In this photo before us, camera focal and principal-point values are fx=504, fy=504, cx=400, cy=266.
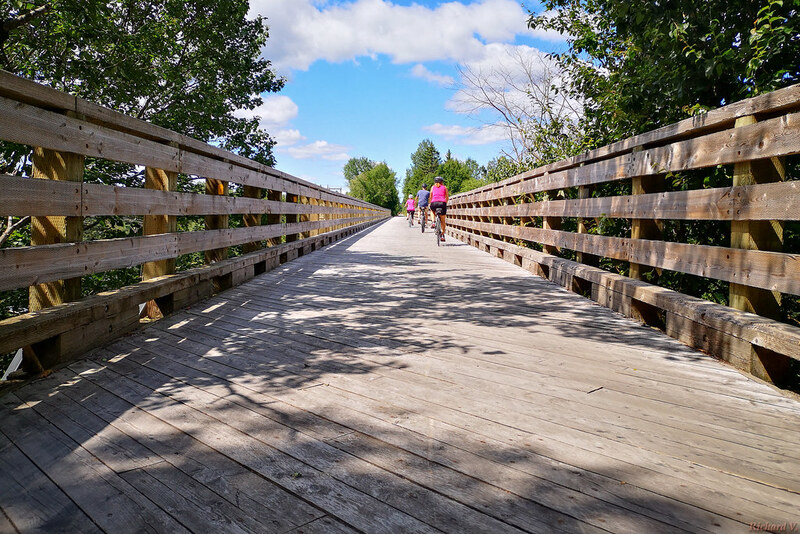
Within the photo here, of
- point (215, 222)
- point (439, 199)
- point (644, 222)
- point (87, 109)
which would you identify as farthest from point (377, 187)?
point (87, 109)

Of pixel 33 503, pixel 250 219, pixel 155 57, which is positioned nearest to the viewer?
pixel 33 503

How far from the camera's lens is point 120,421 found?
2074mm

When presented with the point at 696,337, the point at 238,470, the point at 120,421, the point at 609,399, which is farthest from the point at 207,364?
the point at 696,337

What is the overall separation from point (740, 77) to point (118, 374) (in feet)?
18.3

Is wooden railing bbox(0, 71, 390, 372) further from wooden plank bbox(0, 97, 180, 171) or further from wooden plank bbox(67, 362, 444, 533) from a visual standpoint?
wooden plank bbox(67, 362, 444, 533)

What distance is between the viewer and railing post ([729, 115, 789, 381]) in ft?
9.05

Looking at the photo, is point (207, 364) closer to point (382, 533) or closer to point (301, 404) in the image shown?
point (301, 404)

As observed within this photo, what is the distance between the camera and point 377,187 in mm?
95938

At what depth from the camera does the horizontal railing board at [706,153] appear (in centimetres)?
254

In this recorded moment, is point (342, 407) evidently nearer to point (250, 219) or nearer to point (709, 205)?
point (709, 205)

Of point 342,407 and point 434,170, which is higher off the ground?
point 434,170

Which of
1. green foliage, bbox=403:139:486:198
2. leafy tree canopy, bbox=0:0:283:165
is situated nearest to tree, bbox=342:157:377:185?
green foliage, bbox=403:139:486:198

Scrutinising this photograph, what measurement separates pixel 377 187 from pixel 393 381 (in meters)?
94.8

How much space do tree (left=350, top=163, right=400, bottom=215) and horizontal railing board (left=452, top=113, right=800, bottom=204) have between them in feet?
291
